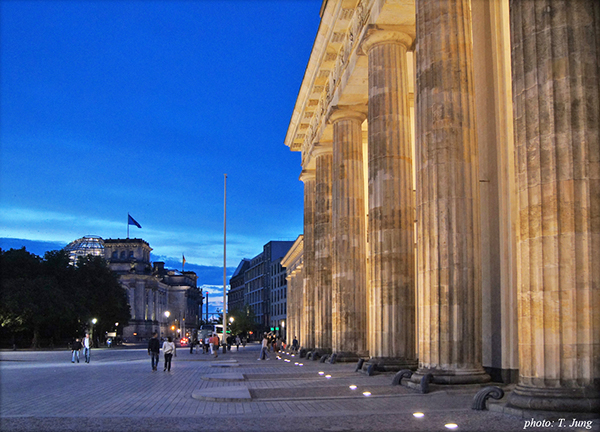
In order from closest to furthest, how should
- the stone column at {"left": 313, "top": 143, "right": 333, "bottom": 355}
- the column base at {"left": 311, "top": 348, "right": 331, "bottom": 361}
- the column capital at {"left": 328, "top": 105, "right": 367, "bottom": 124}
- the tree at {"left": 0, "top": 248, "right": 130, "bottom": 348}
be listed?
the column capital at {"left": 328, "top": 105, "right": 367, "bottom": 124}, the column base at {"left": 311, "top": 348, "right": 331, "bottom": 361}, the stone column at {"left": 313, "top": 143, "right": 333, "bottom": 355}, the tree at {"left": 0, "top": 248, "right": 130, "bottom": 348}

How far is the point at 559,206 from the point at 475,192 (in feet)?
16.7

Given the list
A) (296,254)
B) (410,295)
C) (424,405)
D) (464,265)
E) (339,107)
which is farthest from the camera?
(296,254)

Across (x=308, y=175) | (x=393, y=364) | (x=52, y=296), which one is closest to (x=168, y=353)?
(x=393, y=364)

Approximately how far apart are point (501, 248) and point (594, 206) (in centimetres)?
577

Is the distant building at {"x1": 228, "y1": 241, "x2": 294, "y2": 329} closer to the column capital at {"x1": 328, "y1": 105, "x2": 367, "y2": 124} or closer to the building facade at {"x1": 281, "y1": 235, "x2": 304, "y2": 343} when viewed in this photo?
the building facade at {"x1": 281, "y1": 235, "x2": 304, "y2": 343}

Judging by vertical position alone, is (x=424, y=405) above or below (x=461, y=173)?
below

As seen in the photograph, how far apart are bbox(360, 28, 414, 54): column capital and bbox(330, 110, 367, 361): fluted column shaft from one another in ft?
24.8

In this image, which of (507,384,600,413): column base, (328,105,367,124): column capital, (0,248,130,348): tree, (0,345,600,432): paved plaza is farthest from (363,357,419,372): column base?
(0,248,130,348): tree

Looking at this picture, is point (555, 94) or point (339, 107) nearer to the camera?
point (555, 94)

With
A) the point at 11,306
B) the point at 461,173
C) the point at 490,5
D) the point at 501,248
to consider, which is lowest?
the point at 11,306

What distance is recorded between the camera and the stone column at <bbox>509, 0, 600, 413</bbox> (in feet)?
30.7

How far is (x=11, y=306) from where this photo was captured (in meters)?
59.5

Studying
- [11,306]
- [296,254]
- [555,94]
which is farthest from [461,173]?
[11,306]

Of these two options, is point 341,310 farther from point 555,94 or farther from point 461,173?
point 555,94
